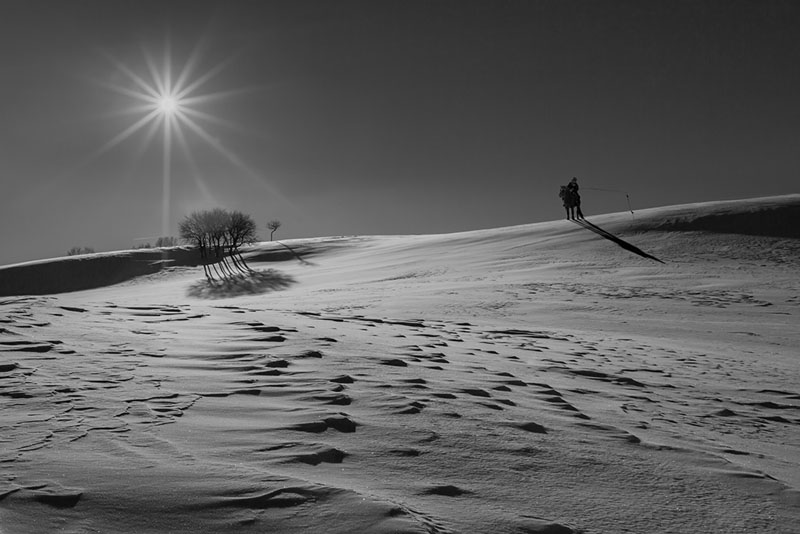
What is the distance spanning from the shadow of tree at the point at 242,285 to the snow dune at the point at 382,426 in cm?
1956

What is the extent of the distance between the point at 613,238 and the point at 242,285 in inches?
809

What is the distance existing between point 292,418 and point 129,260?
46.6 metres

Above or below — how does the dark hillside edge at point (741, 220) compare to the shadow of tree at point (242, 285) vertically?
above

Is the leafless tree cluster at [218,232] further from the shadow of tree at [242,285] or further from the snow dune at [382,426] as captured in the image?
the snow dune at [382,426]

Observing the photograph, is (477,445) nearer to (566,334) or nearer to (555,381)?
(555,381)

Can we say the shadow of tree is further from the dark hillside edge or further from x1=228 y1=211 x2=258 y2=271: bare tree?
the dark hillside edge

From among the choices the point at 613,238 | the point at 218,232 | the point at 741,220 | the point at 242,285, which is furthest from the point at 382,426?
the point at 218,232

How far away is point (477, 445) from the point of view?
2.38m

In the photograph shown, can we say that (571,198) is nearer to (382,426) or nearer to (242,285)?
(242,285)

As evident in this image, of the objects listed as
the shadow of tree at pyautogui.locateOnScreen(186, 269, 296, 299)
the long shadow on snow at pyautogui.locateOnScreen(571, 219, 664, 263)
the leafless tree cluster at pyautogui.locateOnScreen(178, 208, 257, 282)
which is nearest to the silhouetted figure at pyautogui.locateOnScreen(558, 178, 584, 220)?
the long shadow on snow at pyautogui.locateOnScreen(571, 219, 664, 263)

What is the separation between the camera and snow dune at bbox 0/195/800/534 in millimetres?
1653

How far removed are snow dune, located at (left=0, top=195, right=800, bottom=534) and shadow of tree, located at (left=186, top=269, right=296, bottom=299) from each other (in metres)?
19.6

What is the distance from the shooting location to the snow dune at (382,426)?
165 centimetres

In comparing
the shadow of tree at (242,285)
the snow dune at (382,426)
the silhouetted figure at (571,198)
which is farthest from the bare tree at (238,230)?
the snow dune at (382,426)
